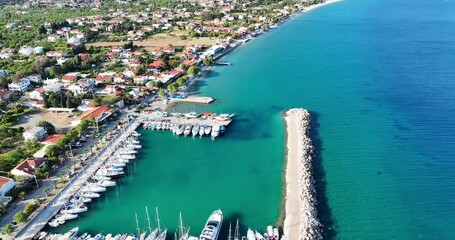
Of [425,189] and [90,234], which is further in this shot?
[425,189]

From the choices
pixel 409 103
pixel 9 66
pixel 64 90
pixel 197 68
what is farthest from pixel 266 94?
pixel 9 66

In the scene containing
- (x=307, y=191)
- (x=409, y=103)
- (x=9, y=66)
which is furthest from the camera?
(x=9, y=66)

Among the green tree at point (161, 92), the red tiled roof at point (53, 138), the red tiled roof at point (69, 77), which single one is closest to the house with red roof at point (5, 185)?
the red tiled roof at point (53, 138)

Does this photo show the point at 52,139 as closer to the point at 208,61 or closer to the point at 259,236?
the point at 259,236

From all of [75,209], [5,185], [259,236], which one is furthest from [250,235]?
[5,185]

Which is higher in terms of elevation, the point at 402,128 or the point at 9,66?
the point at 9,66

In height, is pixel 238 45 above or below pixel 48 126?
above

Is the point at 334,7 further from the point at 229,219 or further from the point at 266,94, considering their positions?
the point at 229,219
